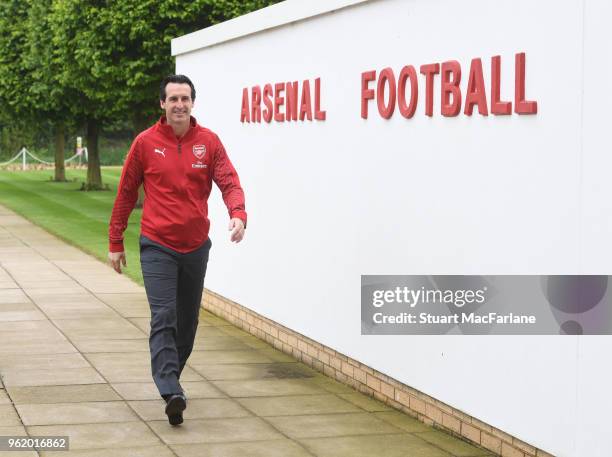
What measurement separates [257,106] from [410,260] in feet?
11.4

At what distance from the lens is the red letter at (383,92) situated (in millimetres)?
8094

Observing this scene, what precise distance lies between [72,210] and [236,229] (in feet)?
70.4

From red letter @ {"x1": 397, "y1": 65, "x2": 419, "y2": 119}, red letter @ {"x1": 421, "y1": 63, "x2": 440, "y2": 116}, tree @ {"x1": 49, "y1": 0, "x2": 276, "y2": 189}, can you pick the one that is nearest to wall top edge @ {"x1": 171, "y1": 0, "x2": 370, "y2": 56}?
red letter @ {"x1": 397, "y1": 65, "x2": 419, "y2": 119}

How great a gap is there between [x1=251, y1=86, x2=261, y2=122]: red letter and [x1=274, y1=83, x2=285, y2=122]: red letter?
48 cm

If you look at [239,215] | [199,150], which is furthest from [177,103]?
[239,215]

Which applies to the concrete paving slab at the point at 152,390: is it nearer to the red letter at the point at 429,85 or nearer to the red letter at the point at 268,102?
the red letter at the point at 429,85

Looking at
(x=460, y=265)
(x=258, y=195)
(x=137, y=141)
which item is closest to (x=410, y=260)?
(x=460, y=265)

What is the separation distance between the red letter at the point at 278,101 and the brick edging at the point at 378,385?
1689 millimetres

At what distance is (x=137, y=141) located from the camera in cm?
764

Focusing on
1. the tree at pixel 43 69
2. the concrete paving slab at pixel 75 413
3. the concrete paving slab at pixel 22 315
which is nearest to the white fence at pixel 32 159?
the tree at pixel 43 69

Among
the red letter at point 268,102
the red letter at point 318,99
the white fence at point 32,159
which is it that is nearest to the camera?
the red letter at point 318,99

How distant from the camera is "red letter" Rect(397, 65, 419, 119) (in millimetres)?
7746

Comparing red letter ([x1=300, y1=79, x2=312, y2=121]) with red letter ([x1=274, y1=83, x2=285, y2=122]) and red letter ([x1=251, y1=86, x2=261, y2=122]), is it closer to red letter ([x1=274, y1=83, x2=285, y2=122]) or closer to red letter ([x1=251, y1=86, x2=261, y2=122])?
→ red letter ([x1=274, y1=83, x2=285, y2=122])

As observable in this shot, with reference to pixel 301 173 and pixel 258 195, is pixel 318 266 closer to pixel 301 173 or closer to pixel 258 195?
pixel 301 173
